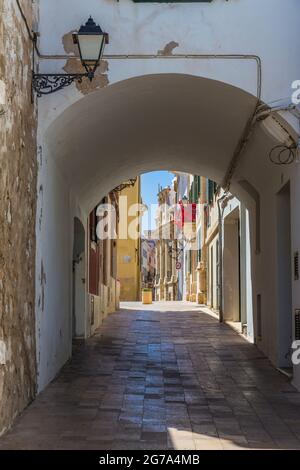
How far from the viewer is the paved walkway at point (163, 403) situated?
5738mm

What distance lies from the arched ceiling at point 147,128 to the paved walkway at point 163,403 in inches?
116

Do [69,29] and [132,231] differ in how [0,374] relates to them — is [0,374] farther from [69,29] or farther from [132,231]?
[132,231]

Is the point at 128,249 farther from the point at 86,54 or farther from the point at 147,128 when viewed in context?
the point at 86,54

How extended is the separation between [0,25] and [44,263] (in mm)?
3042

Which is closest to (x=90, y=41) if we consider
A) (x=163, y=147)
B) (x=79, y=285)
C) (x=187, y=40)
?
(x=187, y=40)

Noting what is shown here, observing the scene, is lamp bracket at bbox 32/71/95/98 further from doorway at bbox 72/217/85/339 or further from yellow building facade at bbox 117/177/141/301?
yellow building facade at bbox 117/177/141/301

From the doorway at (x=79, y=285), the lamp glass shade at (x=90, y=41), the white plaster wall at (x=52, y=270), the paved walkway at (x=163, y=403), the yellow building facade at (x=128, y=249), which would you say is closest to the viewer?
the paved walkway at (x=163, y=403)

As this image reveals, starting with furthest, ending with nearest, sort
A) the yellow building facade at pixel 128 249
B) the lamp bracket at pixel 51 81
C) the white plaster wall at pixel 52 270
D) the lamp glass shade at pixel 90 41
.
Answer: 1. the yellow building facade at pixel 128 249
2. the white plaster wall at pixel 52 270
3. the lamp bracket at pixel 51 81
4. the lamp glass shade at pixel 90 41

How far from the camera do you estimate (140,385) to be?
8.32 m

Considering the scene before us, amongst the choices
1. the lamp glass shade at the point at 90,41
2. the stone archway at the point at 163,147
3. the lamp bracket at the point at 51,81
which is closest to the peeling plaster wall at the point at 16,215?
the lamp bracket at the point at 51,81

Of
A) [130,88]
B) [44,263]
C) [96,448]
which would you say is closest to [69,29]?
[130,88]

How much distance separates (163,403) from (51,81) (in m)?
3.79

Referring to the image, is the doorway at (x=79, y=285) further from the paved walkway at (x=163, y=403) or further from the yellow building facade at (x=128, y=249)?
the yellow building facade at (x=128, y=249)

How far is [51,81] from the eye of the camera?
7.73 m
